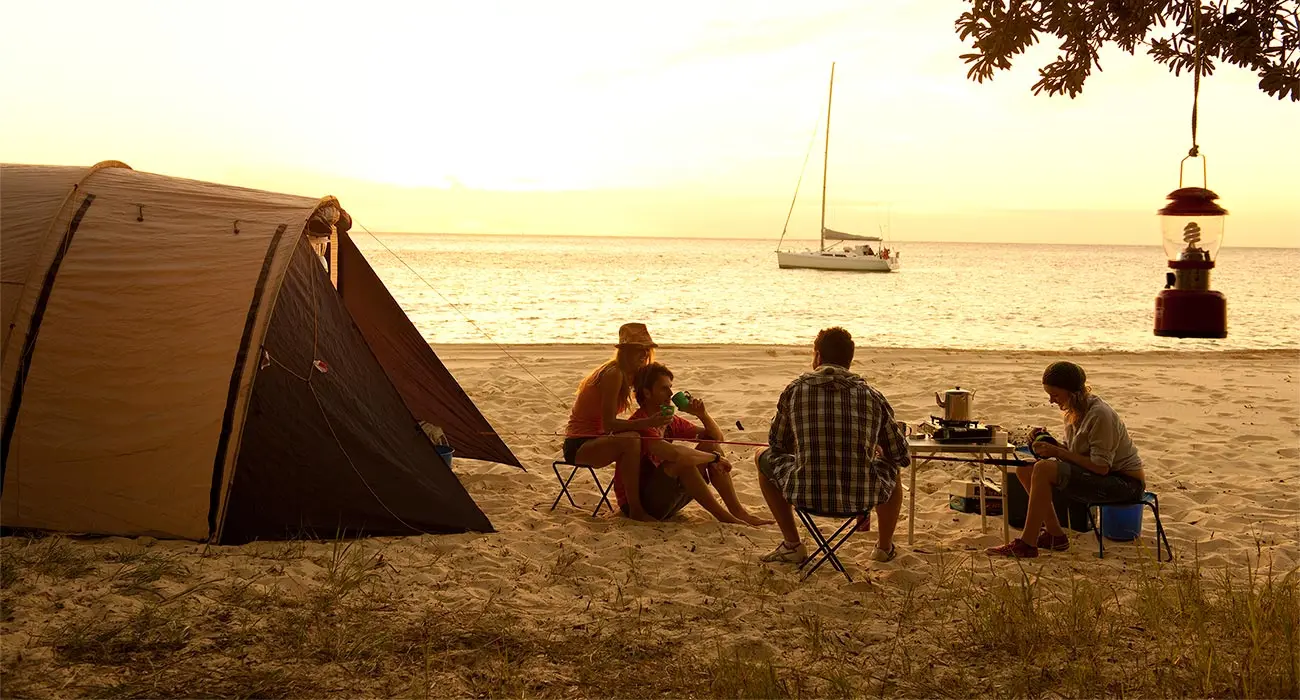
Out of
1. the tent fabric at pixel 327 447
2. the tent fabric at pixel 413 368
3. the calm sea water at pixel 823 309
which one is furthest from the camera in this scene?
the calm sea water at pixel 823 309

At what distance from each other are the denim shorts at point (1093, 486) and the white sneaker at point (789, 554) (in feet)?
4.28

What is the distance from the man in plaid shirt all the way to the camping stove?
413 millimetres

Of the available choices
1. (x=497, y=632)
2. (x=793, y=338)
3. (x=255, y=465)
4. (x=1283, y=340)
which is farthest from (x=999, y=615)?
(x=1283, y=340)

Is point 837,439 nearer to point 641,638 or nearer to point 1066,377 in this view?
point 1066,377

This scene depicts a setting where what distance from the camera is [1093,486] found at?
5246 millimetres

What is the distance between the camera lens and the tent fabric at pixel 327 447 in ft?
17.0

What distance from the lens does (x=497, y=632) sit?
13.7 ft

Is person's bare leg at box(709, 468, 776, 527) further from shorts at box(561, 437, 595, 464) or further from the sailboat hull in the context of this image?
the sailboat hull

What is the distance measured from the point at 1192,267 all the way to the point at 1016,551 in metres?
2.23

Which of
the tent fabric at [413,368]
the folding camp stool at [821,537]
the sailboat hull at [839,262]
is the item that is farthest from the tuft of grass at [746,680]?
the sailboat hull at [839,262]

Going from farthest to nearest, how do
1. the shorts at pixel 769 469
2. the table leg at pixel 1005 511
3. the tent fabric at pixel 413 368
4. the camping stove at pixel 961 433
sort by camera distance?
the tent fabric at pixel 413 368 → the table leg at pixel 1005 511 → the camping stove at pixel 961 433 → the shorts at pixel 769 469

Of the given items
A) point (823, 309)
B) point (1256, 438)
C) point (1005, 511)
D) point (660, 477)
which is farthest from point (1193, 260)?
point (823, 309)

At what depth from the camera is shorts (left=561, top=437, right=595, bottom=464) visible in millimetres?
6051

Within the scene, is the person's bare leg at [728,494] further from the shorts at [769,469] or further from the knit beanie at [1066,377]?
the knit beanie at [1066,377]
